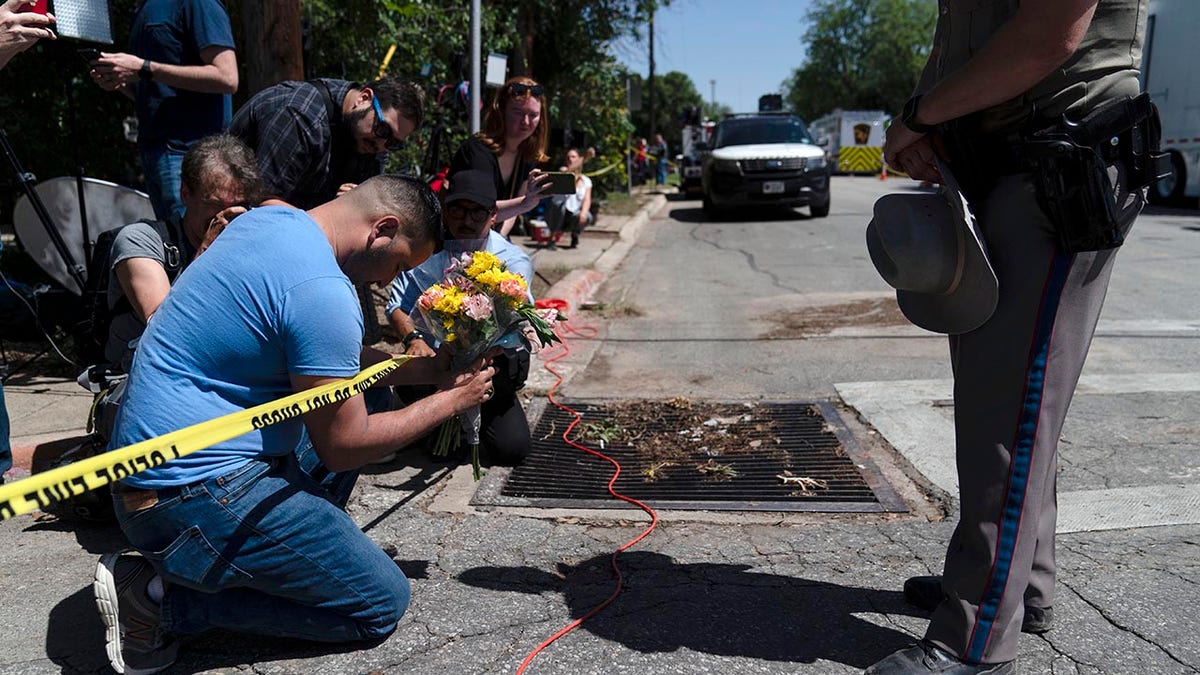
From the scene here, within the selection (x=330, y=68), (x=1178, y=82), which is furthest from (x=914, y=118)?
(x=1178, y=82)

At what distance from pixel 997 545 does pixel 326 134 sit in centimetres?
320

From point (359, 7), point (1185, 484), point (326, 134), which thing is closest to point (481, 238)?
point (326, 134)

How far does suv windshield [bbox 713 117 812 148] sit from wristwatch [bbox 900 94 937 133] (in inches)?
554

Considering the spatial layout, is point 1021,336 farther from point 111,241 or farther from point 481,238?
point 111,241

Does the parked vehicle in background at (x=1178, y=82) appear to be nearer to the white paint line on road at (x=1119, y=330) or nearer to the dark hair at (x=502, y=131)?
the white paint line on road at (x=1119, y=330)

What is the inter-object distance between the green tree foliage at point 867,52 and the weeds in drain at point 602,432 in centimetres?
6377

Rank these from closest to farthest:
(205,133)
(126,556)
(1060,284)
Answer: (1060,284)
(126,556)
(205,133)

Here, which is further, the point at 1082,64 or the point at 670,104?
the point at 670,104

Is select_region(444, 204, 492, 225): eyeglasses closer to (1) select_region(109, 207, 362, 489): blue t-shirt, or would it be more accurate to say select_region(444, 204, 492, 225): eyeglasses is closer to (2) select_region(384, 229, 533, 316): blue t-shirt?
(2) select_region(384, 229, 533, 316): blue t-shirt

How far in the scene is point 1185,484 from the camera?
3.74 m

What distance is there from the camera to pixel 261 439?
100 inches

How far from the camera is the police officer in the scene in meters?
2.18

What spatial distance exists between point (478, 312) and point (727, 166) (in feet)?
43.1

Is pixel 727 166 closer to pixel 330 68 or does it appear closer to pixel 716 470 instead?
pixel 330 68
